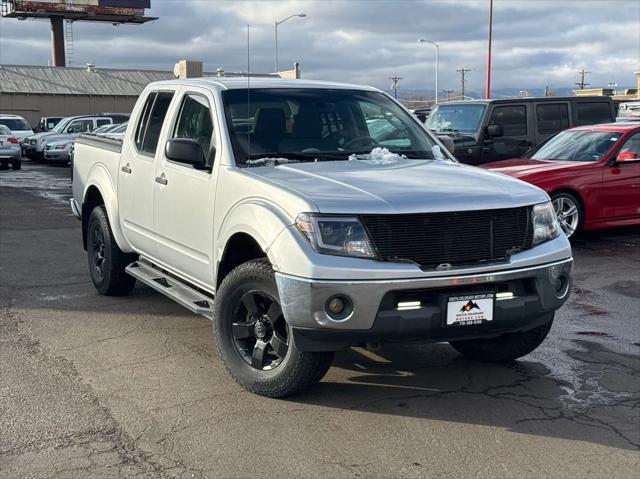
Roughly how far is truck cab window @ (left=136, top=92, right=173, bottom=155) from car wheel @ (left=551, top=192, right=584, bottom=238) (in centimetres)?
627

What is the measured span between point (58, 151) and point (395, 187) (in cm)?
2591

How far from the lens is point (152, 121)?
687 cm

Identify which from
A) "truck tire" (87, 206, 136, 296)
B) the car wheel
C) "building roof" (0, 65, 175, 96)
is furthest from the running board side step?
"building roof" (0, 65, 175, 96)

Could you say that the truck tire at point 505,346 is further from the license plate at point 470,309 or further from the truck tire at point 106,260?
the truck tire at point 106,260

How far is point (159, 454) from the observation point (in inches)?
167

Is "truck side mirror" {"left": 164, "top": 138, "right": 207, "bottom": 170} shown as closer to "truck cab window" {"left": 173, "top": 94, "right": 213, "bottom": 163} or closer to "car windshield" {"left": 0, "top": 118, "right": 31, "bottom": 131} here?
"truck cab window" {"left": 173, "top": 94, "right": 213, "bottom": 163}

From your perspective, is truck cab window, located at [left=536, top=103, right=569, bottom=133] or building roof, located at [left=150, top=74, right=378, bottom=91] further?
truck cab window, located at [left=536, top=103, right=569, bottom=133]

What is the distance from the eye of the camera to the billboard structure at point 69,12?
62.8 metres

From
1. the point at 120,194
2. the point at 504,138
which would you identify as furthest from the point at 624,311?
the point at 504,138

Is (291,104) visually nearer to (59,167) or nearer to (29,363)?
(29,363)

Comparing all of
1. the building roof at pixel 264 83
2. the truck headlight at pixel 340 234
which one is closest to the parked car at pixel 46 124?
the building roof at pixel 264 83

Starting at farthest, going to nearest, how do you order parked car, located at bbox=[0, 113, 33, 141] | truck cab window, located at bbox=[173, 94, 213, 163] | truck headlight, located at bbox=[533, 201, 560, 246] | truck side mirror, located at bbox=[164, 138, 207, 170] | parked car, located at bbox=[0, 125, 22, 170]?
parked car, located at bbox=[0, 113, 33, 141], parked car, located at bbox=[0, 125, 22, 170], truck cab window, located at bbox=[173, 94, 213, 163], truck side mirror, located at bbox=[164, 138, 207, 170], truck headlight, located at bbox=[533, 201, 560, 246]

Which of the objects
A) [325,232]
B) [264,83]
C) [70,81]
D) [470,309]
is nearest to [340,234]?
[325,232]

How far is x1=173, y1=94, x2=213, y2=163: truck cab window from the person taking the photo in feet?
19.4
